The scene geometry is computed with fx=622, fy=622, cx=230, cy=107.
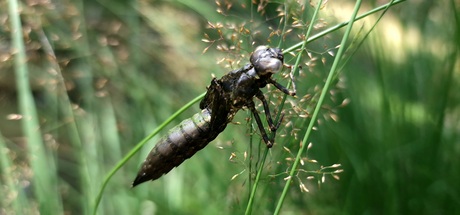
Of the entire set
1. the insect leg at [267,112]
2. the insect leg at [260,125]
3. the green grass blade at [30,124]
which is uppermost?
the insect leg at [267,112]

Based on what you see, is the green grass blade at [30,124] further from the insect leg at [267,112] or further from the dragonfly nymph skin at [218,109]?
the insect leg at [267,112]

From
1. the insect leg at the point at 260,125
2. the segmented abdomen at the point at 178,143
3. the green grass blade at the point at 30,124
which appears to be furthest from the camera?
the green grass blade at the point at 30,124

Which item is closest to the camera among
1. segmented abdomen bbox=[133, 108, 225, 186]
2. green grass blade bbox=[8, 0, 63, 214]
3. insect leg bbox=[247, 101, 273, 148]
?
insect leg bbox=[247, 101, 273, 148]

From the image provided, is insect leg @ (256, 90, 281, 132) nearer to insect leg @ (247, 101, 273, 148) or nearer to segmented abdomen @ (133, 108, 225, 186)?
insect leg @ (247, 101, 273, 148)

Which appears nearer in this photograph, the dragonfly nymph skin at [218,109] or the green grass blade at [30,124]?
the dragonfly nymph skin at [218,109]

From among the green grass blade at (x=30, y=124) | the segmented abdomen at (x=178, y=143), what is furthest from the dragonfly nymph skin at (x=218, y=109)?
the green grass blade at (x=30, y=124)

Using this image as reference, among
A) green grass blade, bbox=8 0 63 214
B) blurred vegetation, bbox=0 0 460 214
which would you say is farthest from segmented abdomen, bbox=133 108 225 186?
green grass blade, bbox=8 0 63 214
